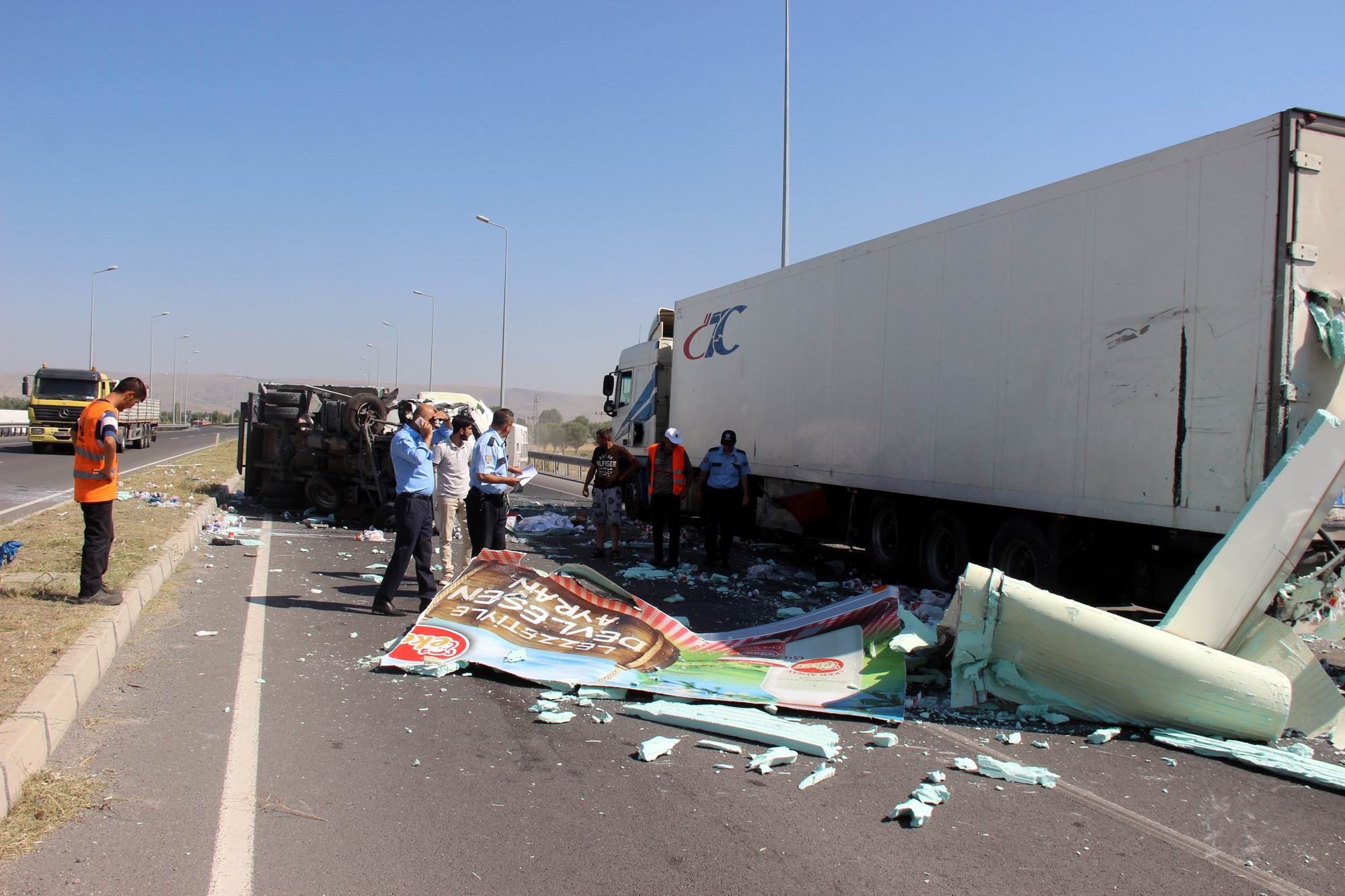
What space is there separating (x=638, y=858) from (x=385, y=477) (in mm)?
11070

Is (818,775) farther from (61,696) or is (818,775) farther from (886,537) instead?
(886,537)

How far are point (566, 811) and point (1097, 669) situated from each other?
3.10 meters

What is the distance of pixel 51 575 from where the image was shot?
810cm

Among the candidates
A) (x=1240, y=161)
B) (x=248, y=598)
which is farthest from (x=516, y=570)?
(x=1240, y=161)

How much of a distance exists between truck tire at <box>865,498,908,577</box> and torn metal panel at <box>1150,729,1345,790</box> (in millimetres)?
5433

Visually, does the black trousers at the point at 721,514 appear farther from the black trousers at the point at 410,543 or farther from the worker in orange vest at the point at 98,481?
the worker in orange vest at the point at 98,481

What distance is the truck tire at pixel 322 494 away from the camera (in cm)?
1529

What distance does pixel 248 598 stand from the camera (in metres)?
8.70

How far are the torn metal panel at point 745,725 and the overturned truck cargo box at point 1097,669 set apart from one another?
1.14 m

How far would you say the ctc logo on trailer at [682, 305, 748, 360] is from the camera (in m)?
14.4

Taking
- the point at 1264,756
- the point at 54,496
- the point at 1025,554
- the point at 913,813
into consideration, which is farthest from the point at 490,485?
the point at 54,496

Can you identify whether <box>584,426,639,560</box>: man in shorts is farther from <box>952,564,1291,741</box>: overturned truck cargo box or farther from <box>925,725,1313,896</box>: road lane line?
<box>925,725,1313,896</box>: road lane line

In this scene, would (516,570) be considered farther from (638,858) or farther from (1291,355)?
(1291,355)

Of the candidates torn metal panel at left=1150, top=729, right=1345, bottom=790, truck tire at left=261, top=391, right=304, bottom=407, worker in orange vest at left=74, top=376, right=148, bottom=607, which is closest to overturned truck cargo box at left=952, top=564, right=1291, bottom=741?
torn metal panel at left=1150, top=729, right=1345, bottom=790
